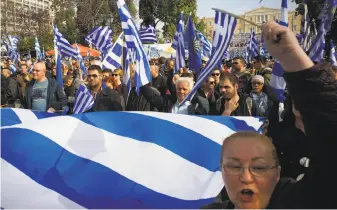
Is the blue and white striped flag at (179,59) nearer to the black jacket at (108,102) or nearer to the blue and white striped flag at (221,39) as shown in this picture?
the blue and white striped flag at (221,39)

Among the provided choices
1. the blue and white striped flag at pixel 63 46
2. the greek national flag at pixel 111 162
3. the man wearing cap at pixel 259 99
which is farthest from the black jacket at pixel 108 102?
the blue and white striped flag at pixel 63 46

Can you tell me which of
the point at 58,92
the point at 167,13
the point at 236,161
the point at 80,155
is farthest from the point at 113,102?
the point at 167,13

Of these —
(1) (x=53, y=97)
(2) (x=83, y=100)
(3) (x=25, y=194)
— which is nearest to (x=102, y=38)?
(1) (x=53, y=97)

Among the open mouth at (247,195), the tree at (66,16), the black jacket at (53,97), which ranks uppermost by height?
the tree at (66,16)

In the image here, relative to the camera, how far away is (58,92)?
5.77 meters

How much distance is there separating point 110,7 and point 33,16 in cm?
732

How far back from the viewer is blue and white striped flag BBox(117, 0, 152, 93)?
17.2 ft

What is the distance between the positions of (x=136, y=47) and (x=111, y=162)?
2.90 meters

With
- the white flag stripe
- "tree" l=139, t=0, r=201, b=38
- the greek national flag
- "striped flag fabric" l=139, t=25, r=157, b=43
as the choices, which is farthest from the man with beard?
"tree" l=139, t=0, r=201, b=38

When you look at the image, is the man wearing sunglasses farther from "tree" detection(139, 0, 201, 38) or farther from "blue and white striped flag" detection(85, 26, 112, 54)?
"tree" detection(139, 0, 201, 38)

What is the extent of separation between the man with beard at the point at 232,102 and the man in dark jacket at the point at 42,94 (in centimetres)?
248

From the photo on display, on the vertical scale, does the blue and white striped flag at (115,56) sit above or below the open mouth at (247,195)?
above

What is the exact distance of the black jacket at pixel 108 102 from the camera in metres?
4.60

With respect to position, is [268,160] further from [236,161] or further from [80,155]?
[80,155]
